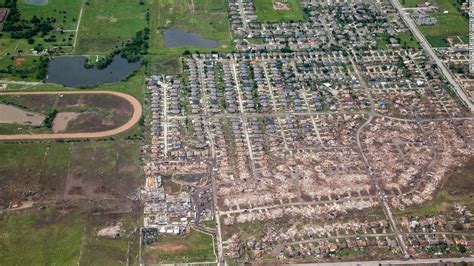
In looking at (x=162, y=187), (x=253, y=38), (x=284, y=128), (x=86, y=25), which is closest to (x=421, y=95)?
(x=284, y=128)

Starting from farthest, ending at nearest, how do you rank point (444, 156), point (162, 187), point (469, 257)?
point (444, 156)
point (162, 187)
point (469, 257)

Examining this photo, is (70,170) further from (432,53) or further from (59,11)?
(432,53)

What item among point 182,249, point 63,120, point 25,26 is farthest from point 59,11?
point 182,249

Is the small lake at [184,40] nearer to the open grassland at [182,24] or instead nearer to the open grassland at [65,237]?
the open grassland at [182,24]

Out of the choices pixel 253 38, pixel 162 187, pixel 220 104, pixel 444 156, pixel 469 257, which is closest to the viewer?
pixel 469 257

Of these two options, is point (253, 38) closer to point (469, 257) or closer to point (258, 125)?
point (258, 125)

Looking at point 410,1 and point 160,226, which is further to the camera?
point 410,1

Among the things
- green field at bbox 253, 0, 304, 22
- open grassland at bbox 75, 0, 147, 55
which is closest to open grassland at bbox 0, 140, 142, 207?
open grassland at bbox 75, 0, 147, 55
